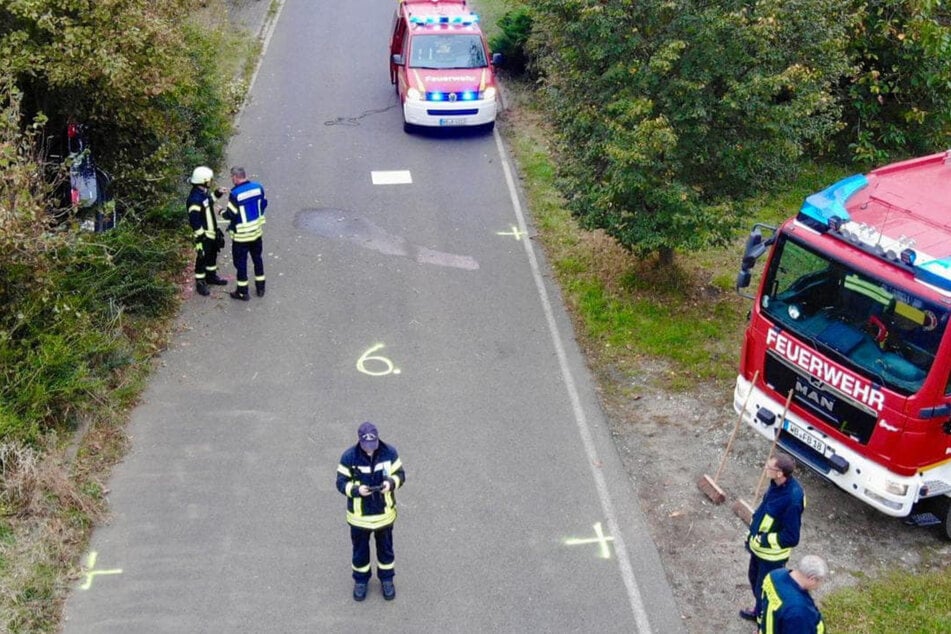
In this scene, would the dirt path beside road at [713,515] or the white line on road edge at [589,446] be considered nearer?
the white line on road edge at [589,446]

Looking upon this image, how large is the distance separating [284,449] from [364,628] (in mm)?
2581

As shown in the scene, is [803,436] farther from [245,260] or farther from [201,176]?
[201,176]

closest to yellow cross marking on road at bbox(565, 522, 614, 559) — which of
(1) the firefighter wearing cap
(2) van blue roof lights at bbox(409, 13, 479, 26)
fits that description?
(1) the firefighter wearing cap

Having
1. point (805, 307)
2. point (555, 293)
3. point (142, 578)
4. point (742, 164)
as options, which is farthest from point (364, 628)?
point (742, 164)

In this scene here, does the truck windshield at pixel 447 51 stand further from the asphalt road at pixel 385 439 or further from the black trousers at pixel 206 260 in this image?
the black trousers at pixel 206 260

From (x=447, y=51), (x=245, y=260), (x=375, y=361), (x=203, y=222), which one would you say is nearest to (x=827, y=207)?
(x=375, y=361)

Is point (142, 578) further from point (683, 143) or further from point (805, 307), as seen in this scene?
point (683, 143)

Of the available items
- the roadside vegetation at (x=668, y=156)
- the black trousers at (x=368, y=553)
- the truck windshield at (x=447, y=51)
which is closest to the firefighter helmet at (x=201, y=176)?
the roadside vegetation at (x=668, y=156)

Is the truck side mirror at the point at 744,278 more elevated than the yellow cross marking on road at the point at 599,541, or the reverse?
the truck side mirror at the point at 744,278

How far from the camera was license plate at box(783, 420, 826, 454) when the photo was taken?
880cm

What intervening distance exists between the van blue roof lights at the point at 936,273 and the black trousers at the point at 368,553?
4782mm

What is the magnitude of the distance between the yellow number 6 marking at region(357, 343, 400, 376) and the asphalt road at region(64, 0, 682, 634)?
0.08 feet

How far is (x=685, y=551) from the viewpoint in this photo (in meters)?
8.73

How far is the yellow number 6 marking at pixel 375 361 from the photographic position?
11188mm
